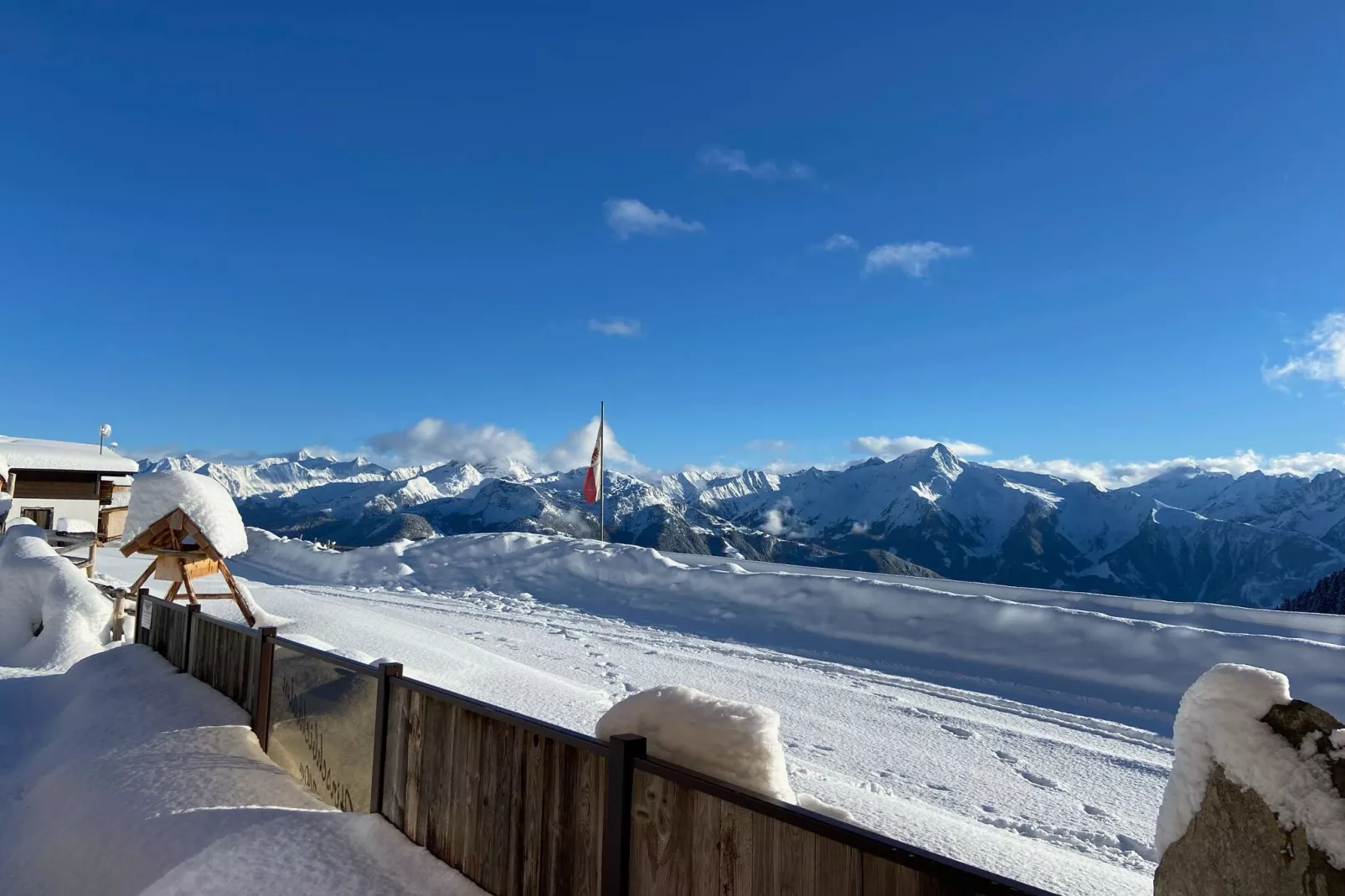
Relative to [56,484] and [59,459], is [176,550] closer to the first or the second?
[59,459]

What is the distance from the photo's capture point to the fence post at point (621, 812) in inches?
135

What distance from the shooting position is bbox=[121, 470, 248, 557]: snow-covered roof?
13.1m

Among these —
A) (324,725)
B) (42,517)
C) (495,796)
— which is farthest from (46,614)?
(42,517)

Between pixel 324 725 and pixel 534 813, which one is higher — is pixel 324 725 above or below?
below

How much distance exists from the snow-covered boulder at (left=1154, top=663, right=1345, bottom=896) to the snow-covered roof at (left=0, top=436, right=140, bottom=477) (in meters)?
34.6

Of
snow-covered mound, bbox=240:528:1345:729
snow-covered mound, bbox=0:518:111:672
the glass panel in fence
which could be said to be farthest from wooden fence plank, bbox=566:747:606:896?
snow-covered mound, bbox=0:518:111:672

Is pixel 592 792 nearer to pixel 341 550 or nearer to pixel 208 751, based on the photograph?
pixel 208 751

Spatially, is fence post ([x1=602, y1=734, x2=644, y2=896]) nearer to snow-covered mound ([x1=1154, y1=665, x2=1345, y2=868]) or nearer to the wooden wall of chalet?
the wooden wall of chalet

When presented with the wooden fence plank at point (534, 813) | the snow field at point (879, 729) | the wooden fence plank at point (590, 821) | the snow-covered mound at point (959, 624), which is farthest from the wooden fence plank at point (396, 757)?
the snow-covered mound at point (959, 624)

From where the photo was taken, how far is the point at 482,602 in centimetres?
1989

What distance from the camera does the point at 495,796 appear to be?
4.33 metres

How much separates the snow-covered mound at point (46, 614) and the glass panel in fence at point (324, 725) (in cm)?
785

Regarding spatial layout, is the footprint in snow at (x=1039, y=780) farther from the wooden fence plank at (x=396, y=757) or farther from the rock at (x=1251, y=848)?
the rock at (x=1251, y=848)

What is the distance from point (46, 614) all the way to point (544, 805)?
43.6 ft
